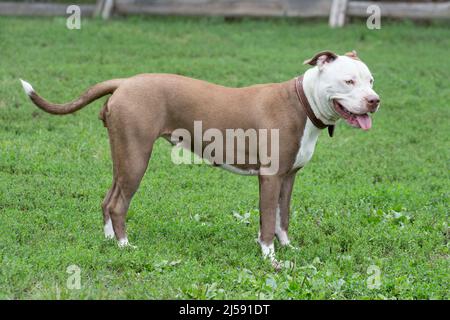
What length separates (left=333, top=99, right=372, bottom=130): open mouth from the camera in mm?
6477

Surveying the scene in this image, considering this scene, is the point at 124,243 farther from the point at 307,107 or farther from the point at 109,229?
the point at 307,107

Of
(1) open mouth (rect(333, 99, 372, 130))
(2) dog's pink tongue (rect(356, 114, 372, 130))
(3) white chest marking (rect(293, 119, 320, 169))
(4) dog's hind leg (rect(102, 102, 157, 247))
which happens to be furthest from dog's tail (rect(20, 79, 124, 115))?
(2) dog's pink tongue (rect(356, 114, 372, 130))

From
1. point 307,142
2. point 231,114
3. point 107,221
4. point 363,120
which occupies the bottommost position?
point 107,221

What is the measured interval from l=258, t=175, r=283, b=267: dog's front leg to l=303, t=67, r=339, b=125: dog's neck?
1.95 ft

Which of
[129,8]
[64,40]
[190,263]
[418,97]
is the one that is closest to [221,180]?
[190,263]

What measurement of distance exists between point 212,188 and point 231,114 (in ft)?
6.24

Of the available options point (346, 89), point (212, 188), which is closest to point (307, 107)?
point (346, 89)

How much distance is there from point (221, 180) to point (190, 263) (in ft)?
8.78

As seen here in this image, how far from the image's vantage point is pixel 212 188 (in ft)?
28.2

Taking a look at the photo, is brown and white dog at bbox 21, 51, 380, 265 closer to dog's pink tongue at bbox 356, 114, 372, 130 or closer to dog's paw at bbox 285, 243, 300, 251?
dog's pink tongue at bbox 356, 114, 372, 130

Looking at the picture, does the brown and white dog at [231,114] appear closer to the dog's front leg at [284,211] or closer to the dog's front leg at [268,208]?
the dog's front leg at [268,208]

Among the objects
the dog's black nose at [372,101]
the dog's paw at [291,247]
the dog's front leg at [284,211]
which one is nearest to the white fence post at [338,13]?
the dog's front leg at [284,211]

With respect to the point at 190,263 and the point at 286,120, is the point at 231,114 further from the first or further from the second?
the point at 190,263

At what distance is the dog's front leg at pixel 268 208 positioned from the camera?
6711 millimetres
